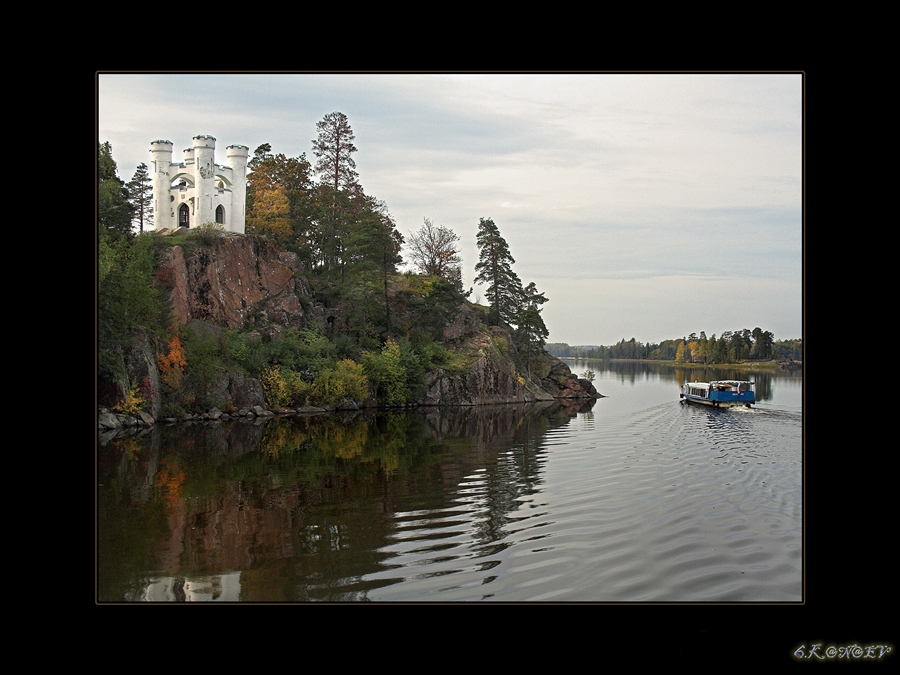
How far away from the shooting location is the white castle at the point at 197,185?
42.2 metres

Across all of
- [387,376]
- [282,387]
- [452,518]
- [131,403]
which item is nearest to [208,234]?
[282,387]

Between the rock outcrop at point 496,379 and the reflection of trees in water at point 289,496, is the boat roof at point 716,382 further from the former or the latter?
the reflection of trees in water at point 289,496

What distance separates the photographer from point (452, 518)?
13547 mm

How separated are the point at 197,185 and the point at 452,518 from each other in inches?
1397

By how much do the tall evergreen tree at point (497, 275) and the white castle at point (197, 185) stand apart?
21.4 metres

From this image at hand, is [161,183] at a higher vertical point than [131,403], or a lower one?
higher

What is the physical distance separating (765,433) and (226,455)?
20.3 meters

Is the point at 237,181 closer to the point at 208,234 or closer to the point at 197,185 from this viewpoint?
the point at 197,185

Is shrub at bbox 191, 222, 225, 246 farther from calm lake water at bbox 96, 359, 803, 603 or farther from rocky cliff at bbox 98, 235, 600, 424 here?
calm lake water at bbox 96, 359, 803, 603

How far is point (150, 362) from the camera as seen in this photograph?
33.1 m

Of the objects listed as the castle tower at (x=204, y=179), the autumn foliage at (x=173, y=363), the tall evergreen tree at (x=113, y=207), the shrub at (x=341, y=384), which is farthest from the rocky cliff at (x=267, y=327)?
the shrub at (x=341, y=384)
